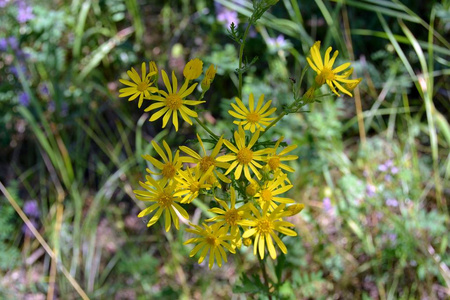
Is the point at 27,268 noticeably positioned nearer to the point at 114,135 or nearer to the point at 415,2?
the point at 114,135

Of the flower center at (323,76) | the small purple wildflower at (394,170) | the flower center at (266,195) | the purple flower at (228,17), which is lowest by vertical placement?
the small purple wildflower at (394,170)

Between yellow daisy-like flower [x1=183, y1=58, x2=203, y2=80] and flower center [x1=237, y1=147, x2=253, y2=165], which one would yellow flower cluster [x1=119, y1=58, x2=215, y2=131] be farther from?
flower center [x1=237, y1=147, x2=253, y2=165]

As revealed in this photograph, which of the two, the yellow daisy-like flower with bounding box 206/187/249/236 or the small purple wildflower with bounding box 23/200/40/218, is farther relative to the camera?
the small purple wildflower with bounding box 23/200/40/218

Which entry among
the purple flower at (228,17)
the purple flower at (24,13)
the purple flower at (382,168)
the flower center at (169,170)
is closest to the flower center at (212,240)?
the flower center at (169,170)

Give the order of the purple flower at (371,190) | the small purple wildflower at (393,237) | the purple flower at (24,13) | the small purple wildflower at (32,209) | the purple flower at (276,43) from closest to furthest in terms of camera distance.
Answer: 1. the small purple wildflower at (393,237)
2. the purple flower at (371,190)
3. the purple flower at (276,43)
4. the small purple wildflower at (32,209)
5. the purple flower at (24,13)

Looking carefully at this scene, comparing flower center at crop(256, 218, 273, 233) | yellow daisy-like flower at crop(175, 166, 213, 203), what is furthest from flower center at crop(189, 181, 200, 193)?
flower center at crop(256, 218, 273, 233)

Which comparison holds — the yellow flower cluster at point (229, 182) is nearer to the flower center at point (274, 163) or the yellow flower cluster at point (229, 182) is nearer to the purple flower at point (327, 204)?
the flower center at point (274, 163)

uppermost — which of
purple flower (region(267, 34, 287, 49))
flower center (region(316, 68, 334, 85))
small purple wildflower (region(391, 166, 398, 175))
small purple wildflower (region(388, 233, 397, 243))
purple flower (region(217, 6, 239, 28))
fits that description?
purple flower (region(217, 6, 239, 28))
